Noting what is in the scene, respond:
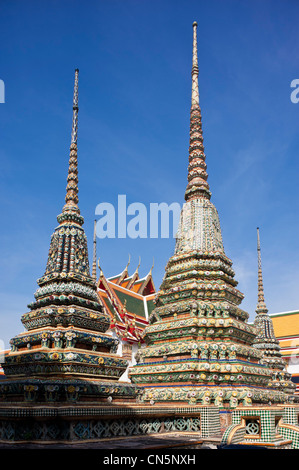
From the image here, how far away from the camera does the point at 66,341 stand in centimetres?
913

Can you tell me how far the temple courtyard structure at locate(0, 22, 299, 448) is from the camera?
308 inches

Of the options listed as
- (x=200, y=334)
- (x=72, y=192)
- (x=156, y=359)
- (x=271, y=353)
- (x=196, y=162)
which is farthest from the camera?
(x=271, y=353)

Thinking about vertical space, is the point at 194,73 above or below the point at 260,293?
above

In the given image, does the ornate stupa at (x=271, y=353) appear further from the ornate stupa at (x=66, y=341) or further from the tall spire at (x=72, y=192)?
the tall spire at (x=72, y=192)

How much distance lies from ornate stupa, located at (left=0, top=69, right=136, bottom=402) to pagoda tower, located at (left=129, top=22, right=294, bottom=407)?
8.43 ft

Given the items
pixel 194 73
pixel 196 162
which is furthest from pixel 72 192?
pixel 194 73

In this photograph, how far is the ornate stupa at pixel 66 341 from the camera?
838 cm

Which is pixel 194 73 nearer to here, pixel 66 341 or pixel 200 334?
pixel 200 334

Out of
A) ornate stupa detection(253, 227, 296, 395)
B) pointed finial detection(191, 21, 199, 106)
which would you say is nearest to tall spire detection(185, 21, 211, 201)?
pointed finial detection(191, 21, 199, 106)

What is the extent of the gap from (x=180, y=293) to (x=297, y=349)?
16.7 m

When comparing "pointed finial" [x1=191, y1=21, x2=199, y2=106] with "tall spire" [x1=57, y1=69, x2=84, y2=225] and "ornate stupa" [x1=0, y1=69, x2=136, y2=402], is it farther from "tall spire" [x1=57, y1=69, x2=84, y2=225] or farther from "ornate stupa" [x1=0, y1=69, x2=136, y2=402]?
"ornate stupa" [x1=0, y1=69, x2=136, y2=402]

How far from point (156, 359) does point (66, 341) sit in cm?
465

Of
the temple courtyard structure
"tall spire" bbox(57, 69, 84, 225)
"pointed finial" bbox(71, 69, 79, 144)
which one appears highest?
"pointed finial" bbox(71, 69, 79, 144)
